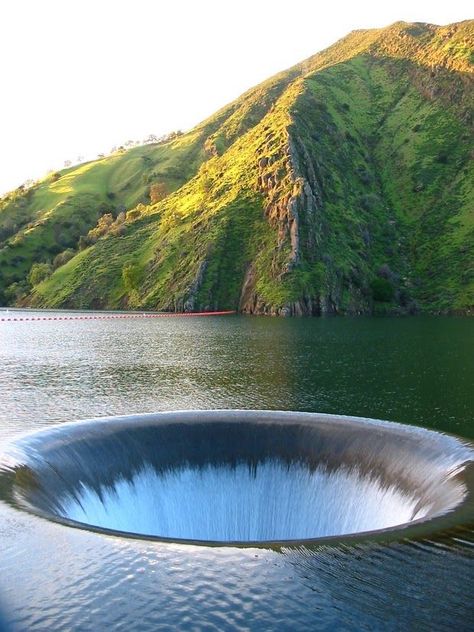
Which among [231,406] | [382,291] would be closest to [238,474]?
[231,406]

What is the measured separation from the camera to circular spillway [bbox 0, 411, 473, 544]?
86.8ft

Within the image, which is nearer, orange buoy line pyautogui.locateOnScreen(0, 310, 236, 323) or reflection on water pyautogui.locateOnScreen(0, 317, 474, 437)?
reflection on water pyautogui.locateOnScreen(0, 317, 474, 437)

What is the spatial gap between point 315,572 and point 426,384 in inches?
1874

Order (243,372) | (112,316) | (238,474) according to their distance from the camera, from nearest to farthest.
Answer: (238,474), (243,372), (112,316)

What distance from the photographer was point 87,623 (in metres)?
14.7

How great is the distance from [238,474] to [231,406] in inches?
789

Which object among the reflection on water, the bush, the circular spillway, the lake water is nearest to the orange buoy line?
the lake water

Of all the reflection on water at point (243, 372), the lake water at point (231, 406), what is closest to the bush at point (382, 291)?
the lake water at point (231, 406)

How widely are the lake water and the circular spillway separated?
6.01 metres

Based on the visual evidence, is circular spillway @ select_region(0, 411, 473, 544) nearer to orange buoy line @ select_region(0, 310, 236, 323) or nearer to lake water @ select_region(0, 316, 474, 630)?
lake water @ select_region(0, 316, 474, 630)

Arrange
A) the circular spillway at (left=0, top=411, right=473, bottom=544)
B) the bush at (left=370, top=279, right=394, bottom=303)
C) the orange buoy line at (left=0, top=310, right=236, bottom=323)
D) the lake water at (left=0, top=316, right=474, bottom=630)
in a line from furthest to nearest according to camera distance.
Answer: the bush at (left=370, top=279, right=394, bottom=303)
the orange buoy line at (left=0, top=310, right=236, bottom=323)
the circular spillway at (left=0, top=411, right=473, bottom=544)
the lake water at (left=0, top=316, right=474, bottom=630)

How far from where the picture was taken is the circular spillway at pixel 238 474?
26453 mm

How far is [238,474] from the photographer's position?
3297 cm

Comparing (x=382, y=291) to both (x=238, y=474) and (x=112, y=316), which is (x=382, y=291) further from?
(x=238, y=474)
